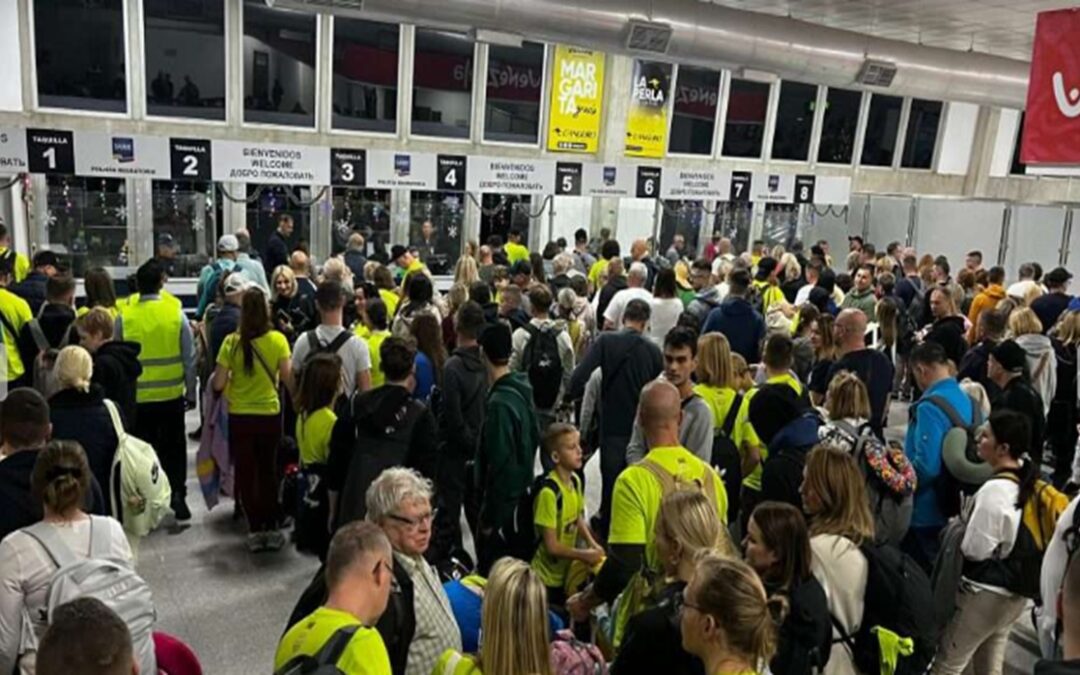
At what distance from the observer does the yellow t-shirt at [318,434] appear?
4195 millimetres

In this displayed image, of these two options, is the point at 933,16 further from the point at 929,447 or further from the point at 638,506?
the point at 638,506

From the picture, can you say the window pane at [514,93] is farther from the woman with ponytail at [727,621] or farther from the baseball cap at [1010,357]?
the woman with ponytail at [727,621]

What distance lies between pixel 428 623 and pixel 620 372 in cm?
253

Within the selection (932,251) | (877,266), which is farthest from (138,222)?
(932,251)

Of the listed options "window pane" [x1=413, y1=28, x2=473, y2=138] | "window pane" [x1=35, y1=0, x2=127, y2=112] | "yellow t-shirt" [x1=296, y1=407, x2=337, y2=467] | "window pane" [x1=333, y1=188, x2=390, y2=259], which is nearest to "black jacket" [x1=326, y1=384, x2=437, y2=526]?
"yellow t-shirt" [x1=296, y1=407, x2=337, y2=467]

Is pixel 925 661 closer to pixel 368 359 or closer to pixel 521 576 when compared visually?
pixel 521 576

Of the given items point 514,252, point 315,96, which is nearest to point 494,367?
point 514,252

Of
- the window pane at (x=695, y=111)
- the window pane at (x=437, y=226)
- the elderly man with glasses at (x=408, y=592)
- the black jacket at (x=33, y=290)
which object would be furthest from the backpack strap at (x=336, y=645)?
the window pane at (x=695, y=111)

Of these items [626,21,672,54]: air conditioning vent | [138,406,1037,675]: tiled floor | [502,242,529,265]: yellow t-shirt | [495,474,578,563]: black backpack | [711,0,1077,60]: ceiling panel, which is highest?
[711,0,1077,60]: ceiling panel

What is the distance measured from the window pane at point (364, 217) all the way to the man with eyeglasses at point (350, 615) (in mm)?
9726

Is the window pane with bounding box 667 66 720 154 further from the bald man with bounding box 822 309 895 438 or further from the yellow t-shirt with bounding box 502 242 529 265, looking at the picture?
the bald man with bounding box 822 309 895 438

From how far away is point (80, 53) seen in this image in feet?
32.8

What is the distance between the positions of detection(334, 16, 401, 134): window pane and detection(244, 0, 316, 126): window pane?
1.32 ft

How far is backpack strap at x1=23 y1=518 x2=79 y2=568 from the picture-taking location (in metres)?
2.41
